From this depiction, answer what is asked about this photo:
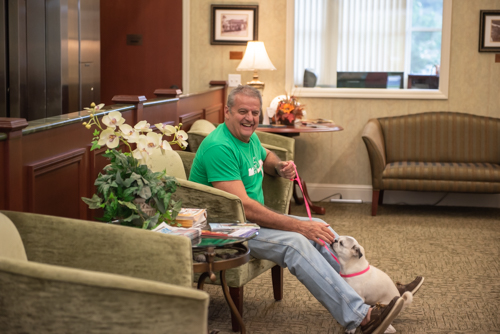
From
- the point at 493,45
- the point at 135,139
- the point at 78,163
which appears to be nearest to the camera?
the point at 135,139

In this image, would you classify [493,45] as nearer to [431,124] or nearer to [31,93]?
[431,124]

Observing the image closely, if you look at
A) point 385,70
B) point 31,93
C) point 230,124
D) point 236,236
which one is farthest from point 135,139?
point 385,70

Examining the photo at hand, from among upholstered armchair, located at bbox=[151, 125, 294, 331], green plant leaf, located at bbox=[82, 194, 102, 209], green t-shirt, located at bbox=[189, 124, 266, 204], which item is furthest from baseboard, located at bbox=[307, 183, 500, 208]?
green plant leaf, located at bbox=[82, 194, 102, 209]

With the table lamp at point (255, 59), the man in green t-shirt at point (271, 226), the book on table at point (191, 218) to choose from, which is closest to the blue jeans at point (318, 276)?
the man in green t-shirt at point (271, 226)

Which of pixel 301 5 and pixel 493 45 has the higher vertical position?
pixel 301 5

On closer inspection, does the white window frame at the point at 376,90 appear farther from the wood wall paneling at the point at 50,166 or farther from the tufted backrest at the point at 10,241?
the tufted backrest at the point at 10,241

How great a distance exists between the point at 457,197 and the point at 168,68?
3.12 m

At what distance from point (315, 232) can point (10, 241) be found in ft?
4.36

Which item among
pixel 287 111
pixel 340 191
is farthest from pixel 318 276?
pixel 340 191

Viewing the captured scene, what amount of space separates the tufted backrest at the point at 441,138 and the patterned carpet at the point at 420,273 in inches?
19.8

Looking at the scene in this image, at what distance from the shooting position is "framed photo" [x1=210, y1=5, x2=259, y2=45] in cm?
568

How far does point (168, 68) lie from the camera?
229 inches

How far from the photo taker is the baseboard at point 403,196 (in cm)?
563

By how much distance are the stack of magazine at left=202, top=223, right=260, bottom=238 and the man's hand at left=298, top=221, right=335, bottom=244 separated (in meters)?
0.41
